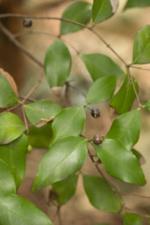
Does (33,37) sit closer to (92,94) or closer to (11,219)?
(92,94)

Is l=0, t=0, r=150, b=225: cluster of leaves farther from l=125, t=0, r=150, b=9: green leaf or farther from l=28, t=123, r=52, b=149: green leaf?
l=125, t=0, r=150, b=9: green leaf

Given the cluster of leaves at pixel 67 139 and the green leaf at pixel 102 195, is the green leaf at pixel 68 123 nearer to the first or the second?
the cluster of leaves at pixel 67 139

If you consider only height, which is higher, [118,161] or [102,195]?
[118,161]

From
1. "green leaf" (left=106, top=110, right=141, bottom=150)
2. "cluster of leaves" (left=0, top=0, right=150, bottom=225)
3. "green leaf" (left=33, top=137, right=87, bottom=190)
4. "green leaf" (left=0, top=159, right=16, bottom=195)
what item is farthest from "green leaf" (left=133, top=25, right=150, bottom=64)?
"green leaf" (left=0, top=159, right=16, bottom=195)

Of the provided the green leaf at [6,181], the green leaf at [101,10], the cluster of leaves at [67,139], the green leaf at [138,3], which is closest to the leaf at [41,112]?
the cluster of leaves at [67,139]

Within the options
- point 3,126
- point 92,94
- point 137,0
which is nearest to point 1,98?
point 3,126

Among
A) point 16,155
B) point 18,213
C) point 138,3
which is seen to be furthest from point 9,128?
point 138,3

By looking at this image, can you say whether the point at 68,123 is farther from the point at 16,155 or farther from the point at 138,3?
the point at 138,3
